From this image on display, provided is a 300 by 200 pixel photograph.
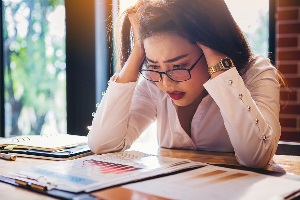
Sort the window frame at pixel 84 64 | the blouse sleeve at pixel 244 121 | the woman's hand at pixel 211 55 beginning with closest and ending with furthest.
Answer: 1. the blouse sleeve at pixel 244 121
2. the woman's hand at pixel 211 55
3. the window frame at pixel 84 64

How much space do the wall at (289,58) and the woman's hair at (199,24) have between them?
3.20 feet

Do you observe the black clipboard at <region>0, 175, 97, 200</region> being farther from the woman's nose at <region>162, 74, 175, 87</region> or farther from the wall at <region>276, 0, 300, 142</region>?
the wall at <region>276, 0, 300, 142</region>

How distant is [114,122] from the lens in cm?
141

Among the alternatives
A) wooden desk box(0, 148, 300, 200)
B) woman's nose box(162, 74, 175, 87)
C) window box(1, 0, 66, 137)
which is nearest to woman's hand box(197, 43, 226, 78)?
woman's nose box(162, 74, 175, 87)

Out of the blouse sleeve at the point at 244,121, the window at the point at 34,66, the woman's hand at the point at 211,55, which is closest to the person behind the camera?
the blouse sleeve at the point at 244,121

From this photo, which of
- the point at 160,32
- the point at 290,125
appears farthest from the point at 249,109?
the point at 290,125

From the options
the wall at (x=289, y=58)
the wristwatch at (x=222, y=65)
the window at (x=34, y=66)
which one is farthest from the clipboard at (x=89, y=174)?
the window at (x=34, y=66)

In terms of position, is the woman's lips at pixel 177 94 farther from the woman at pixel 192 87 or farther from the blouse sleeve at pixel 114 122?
the blouse sleeve at pixel 114 122

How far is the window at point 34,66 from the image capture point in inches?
104

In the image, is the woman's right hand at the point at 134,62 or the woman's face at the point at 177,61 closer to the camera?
the woman's face at the point at 177,61

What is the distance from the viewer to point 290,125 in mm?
2215

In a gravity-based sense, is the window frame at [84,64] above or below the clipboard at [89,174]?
above

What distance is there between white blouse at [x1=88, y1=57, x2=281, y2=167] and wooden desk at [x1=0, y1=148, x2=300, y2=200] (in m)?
0.05

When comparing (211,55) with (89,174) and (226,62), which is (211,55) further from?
(89,174)
